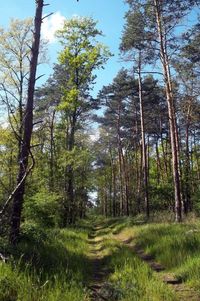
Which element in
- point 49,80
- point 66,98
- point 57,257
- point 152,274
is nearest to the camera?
point 152,274

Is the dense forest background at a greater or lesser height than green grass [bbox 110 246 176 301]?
greater

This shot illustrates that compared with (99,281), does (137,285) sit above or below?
above

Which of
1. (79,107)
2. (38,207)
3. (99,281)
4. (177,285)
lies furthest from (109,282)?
(79,107)

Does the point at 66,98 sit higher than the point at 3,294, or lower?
higher

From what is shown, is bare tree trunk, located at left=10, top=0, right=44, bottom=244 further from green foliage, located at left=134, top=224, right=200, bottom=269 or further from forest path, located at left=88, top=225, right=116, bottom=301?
green foliage, located at left=134, top=224, right=200, bottom=269

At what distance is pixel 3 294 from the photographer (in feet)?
16.1

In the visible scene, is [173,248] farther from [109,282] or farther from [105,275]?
[109,282]

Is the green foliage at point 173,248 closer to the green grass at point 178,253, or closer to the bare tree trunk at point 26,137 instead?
the green grass at point 178,253

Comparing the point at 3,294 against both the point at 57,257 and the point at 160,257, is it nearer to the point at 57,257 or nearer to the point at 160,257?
the point at 57,257

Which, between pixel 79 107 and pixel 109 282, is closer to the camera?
pixel 109 282

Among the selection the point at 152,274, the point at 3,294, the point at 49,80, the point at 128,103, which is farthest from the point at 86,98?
the point at 3,294

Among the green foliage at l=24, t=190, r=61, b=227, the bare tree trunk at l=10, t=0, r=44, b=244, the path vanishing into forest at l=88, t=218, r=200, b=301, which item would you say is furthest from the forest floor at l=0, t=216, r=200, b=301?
the green foliage at l=24, t=190, r=61, b=227

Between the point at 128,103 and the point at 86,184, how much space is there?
12632mm

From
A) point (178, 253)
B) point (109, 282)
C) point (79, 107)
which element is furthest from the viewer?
point (79, 107)
